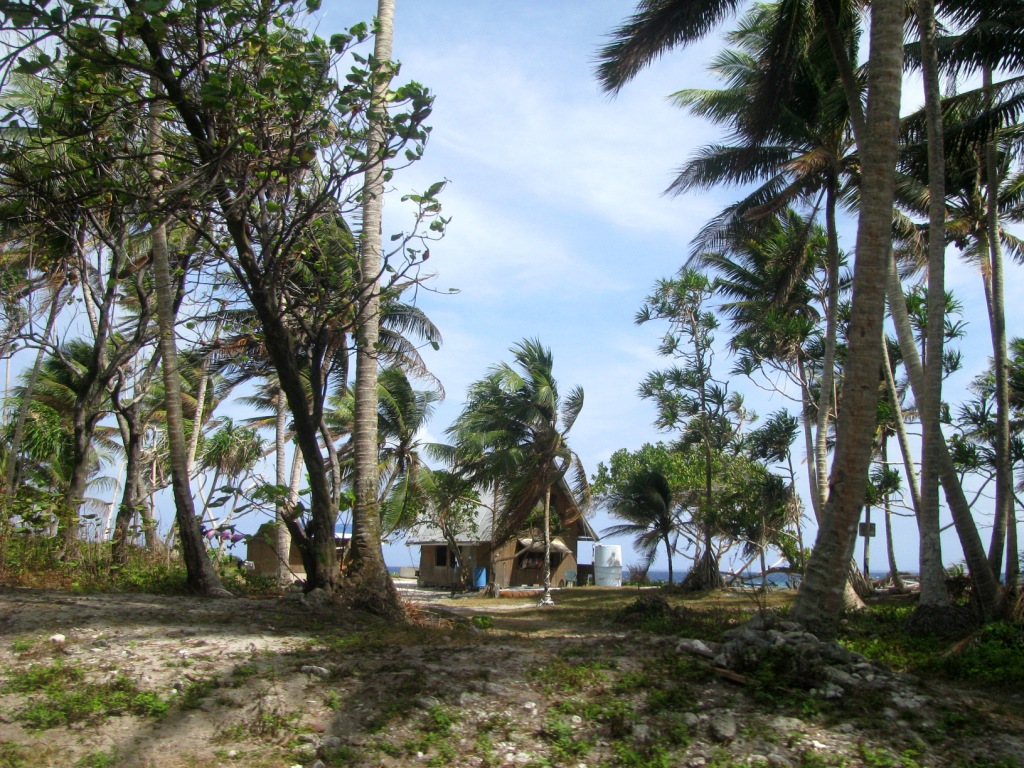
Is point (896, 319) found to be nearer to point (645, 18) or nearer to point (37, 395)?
point (645, 18)

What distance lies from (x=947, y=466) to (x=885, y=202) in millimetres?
5006

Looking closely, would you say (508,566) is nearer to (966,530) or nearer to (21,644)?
(966,530)

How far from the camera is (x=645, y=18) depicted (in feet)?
39.5

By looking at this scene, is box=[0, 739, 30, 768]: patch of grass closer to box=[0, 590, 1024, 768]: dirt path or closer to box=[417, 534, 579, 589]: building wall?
box=[0, 590, 1024, 768]: dirt path

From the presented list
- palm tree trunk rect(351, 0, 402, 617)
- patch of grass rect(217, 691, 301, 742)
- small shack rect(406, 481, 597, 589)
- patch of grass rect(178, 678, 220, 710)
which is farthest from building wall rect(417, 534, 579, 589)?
patch of grass rect(217, 691, 301, 742)

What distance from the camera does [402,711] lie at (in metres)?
5.40

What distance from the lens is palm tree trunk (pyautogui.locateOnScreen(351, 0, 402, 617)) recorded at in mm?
8984

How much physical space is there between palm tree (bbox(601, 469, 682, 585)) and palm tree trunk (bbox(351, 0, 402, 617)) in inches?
766

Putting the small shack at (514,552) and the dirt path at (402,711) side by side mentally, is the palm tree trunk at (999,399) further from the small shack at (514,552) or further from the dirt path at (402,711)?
the small shack at (514,552)

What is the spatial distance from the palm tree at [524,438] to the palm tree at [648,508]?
1605 mm

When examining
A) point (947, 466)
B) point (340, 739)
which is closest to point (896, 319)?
point (947, 466)

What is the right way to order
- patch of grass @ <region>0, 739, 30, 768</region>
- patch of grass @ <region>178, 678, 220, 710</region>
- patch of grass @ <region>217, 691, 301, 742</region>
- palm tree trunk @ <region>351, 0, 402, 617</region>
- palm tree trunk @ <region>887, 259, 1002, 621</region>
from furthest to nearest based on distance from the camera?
palm tree trunk @ <region>887, 259, 1002, 621</region> → palm tree trunk @ <region>351, 0, 402, 617</region> → patch of grass @ <region>178, 678, 220, 710</region> → patch of grass @ <region>217, 691, 301, 742</region> → patch of grass @ <region>0, 739, 30, 768</region>

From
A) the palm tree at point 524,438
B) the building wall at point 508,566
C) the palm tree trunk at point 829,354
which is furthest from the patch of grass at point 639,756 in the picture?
the building wall at point 508,566

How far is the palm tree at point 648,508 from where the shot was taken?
2797 centimetres
